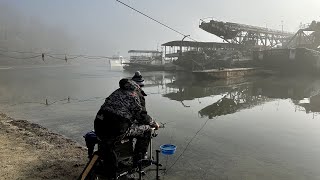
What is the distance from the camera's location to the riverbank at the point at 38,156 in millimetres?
5582

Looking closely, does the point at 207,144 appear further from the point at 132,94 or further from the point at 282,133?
the point at 132,94

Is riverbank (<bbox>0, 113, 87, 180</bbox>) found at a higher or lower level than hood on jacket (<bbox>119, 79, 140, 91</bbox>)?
lower

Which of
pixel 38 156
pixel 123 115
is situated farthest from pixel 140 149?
pixel 38 156

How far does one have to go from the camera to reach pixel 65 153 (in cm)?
688

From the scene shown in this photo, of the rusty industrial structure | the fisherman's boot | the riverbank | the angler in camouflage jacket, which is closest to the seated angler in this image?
the angler in camouflage jacket

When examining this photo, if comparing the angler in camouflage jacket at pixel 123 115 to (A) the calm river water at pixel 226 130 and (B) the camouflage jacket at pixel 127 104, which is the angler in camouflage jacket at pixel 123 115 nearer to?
(B) the camouflage jacket at pixel 127 104

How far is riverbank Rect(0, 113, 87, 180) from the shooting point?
558cm

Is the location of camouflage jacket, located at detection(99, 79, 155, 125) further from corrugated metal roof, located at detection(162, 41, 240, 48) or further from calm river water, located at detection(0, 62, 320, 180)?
corrugated metal roof, located at detection(162, 41, 240, 48)

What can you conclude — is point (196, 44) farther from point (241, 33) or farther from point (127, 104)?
point (127, 104)

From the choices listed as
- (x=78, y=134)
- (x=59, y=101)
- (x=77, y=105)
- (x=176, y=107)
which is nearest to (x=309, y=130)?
(x=176, y=107)

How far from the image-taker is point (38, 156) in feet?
21.4

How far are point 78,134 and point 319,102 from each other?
1484cm

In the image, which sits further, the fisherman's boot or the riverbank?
the riverbank

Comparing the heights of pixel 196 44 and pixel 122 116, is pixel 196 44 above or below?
above
